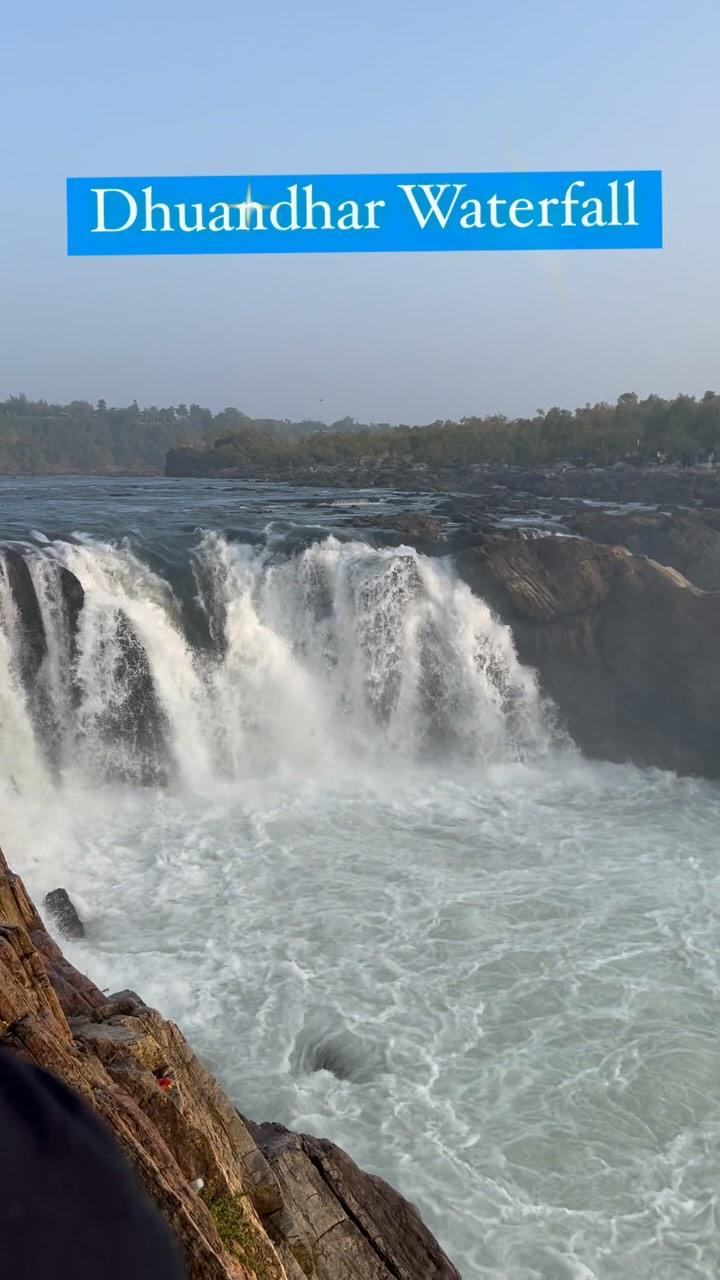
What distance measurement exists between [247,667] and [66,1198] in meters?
18.9

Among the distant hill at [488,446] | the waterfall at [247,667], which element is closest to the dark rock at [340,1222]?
the waterfall at [247,667]

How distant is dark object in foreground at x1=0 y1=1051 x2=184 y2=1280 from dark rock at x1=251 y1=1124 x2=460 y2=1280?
18.0 feet

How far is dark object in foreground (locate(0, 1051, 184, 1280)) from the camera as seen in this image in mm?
1076

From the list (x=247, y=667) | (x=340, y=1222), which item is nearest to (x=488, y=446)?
(x=247, y=667)

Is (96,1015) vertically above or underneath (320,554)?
underneath

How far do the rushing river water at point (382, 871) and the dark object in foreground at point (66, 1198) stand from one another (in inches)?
323

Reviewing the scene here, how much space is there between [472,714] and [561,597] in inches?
144

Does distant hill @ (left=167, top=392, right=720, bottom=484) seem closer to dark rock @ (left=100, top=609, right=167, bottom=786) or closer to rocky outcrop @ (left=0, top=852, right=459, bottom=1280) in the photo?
dark rock @ (left=100, top=609, right=167, bottom=786)

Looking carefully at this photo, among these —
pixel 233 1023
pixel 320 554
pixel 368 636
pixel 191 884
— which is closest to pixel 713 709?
pixel 368 636

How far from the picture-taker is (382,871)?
14.8 m

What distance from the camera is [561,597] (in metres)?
22.3

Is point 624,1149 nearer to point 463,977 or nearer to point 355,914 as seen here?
point 463,977

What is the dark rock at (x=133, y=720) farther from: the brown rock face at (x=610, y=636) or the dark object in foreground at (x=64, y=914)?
the brown rock face at (x=610, y=636)

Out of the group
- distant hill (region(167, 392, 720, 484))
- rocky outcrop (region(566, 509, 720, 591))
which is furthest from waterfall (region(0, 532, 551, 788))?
distant hill (region(167, 392, 720, 484))
